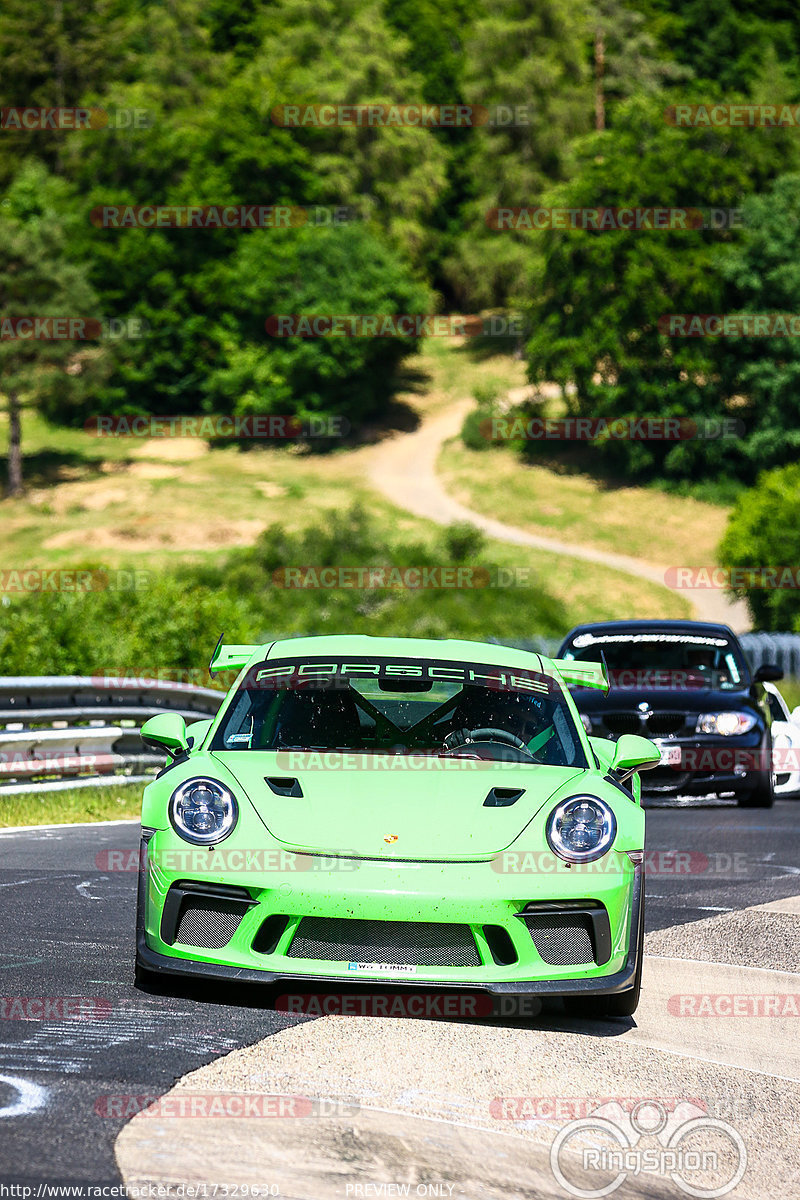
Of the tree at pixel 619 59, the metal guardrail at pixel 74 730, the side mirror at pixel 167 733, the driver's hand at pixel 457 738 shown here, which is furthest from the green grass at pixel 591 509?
the side mirror at pixel 167 733

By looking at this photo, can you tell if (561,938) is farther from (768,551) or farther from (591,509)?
(591,509)

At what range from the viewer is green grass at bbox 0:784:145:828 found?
11.8 meters

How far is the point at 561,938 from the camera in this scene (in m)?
5.46

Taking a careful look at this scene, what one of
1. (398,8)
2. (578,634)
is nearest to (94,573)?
(578,634)

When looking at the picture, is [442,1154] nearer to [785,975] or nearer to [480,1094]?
[480,1094]

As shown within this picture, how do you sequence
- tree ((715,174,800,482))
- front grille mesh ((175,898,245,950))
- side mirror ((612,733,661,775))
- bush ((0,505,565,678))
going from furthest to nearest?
tree ((715,174,800,482)), bush ((0,505,565,678)), side mirror ((612,733,661,775)), front grille mesh ((175,898,245,950))

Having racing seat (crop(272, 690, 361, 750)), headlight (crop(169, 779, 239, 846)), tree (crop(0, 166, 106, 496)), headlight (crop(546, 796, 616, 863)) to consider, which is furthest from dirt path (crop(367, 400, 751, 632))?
headlight (crop(169, 779, 239, 846))

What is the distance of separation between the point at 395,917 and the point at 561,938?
0.61 meters

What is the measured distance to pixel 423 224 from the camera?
9725cm

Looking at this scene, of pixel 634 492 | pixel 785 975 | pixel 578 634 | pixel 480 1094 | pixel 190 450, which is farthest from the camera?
pixel 190 450

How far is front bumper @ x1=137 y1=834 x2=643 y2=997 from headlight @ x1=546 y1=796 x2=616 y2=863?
0.29 ft

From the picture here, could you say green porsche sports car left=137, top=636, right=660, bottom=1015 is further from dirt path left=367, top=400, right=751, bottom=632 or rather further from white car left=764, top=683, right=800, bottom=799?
dirt path left=367, top=400, right=751, bottom=632

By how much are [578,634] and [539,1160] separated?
11.3m

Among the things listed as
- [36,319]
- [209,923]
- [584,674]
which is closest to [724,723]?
[584,674]
